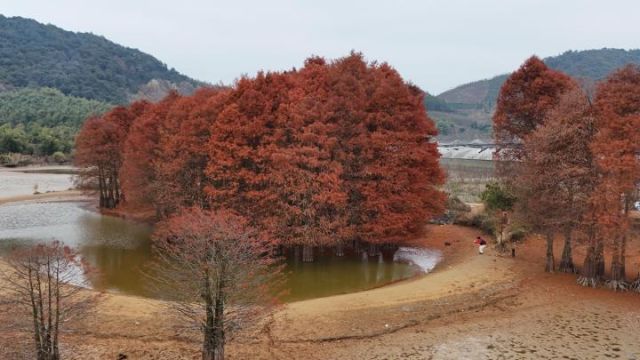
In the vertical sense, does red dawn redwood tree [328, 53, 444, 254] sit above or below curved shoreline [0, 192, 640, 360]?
above

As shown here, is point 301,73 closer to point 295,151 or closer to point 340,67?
point 340,67

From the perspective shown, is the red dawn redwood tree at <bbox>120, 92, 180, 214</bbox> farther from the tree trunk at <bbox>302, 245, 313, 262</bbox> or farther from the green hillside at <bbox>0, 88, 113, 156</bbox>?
the green hillside at <bbox>0, 88, 113, 156</bbox>

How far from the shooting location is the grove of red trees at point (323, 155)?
28516 mm

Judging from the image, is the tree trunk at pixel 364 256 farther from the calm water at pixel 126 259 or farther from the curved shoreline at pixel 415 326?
the curved shoreline at pixel 415 326

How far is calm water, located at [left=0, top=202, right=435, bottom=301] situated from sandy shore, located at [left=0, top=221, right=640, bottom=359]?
287 cm

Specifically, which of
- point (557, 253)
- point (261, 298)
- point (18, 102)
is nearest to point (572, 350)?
point (261, 298)

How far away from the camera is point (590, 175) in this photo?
22.2m

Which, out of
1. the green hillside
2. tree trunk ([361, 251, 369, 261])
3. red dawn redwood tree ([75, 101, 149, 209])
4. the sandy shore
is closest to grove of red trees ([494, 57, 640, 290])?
the sandy shore

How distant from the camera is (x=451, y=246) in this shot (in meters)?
34.4

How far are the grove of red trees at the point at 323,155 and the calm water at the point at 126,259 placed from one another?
1.73 m

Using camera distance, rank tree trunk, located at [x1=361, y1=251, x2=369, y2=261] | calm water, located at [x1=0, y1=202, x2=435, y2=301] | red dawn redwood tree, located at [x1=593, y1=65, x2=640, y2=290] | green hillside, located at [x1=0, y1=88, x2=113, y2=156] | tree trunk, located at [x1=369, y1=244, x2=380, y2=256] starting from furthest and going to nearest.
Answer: green hillside, located at [x1=0, y1=88, x2=113, y2=156] → tree trunk, located at [x1=369, y1=244, x2=380, y2=256] → tree trunk, located at [x1=361, y1=251, x2=369, y2=261] → calm water, located at [x1=0, y1=202, x2=435, y2=301] → red dawn redwood tree, located at [x1=593, y1=65, x2=640, y2=290]

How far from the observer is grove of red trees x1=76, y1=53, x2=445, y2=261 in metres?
28.5

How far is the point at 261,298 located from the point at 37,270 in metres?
7.78

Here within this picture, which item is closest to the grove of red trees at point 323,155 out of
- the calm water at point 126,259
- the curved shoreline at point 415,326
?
the calm water at point 126,259
